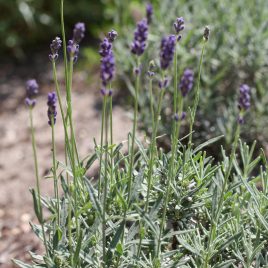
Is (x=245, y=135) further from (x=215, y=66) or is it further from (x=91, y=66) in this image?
(x=91, y=66)

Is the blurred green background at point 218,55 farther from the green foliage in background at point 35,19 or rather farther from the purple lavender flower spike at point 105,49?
the purple lavender flower spike at point 105,49

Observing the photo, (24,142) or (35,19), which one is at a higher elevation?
(35,19)

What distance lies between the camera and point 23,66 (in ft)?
19.7

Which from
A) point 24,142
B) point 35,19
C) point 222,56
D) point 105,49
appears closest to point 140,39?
point 105,49

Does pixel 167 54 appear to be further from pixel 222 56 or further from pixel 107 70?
pixel 222 56

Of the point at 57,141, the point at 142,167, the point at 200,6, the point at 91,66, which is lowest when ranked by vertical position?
the point at 57,141

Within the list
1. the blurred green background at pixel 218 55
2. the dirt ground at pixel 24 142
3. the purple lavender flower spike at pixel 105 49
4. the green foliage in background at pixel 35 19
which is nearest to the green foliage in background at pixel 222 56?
the blurred green background at pixel 218 55

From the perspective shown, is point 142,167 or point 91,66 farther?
point 91,66

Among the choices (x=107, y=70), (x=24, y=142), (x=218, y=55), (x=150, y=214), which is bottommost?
(x=24, y=142)

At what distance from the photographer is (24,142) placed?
476 cm

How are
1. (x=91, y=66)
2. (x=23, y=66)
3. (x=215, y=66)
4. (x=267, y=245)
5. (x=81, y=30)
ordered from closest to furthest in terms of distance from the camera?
(x=81, y=30) < (x=267, y=245) < (x=215, y=66) < (x=91, y=66) < (x=23, y=66)

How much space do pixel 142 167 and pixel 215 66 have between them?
6.21 ft

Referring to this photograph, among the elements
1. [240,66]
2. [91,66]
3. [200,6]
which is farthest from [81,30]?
[91,66]

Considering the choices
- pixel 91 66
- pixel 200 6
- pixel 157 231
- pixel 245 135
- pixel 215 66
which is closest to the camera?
pixel 157 231
